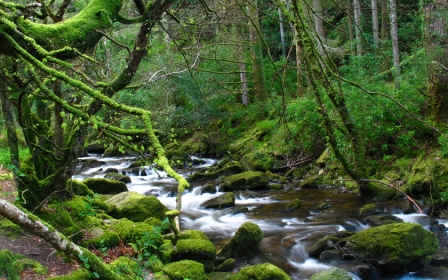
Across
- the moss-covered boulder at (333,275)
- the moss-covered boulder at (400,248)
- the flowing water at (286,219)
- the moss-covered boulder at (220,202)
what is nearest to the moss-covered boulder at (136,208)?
the flowing water at (286,219)

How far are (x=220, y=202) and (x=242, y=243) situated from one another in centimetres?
418

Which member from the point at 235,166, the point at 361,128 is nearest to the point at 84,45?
the point at 361,128

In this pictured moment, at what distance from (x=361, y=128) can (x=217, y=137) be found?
385 inches

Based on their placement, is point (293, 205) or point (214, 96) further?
point (214, 96)

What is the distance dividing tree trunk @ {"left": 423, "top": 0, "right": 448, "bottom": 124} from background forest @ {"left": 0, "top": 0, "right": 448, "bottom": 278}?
0.11 feet

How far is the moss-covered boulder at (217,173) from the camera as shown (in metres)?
15.7

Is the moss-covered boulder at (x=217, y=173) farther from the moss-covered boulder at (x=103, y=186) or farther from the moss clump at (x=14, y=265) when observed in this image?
the moss clump at (x=14, y=265)

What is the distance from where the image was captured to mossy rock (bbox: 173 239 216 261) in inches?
279

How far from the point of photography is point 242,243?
8188 millimetres

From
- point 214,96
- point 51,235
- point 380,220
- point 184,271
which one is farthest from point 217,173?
point 51,235

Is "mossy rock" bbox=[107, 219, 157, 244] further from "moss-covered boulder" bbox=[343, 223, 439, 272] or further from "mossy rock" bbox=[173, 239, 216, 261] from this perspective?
"moss-covered boulder" bbox=[343, 223, 439, 272]

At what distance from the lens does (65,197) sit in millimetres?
7605

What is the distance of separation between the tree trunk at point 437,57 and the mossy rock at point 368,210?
134 inches

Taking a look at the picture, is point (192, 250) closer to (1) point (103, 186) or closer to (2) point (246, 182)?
(1) point (103, 186)
